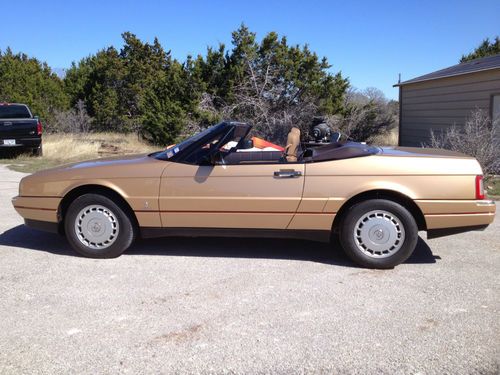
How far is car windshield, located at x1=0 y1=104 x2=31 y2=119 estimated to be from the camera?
14.3m

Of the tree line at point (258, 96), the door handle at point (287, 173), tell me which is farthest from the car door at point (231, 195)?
the tree line at point (258, 96)

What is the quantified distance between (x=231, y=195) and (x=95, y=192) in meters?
1.40

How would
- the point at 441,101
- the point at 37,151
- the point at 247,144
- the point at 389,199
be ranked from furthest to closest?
the point at 37,151 → the point at 441,101 → the point at 247,144 → the point at 389,199

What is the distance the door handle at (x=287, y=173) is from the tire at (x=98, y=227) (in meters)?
1.55

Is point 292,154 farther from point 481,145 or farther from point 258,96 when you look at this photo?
point 258,96

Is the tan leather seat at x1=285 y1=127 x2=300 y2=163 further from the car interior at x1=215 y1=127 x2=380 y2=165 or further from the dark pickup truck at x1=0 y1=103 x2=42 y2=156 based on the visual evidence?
the dark pickup truck at x1=0 y1=103 x2=42 y2=156

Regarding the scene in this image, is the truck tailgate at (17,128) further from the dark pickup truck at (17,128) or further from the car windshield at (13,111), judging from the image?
the car windshield at (13,111)

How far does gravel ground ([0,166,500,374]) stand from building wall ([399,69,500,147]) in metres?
7.56

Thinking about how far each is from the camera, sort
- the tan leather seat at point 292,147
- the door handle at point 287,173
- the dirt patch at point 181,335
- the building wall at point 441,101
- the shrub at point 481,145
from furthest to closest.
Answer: the building wall at point 441,101
the shrub at point 481,145
the tan leather seat at point 292,147
the door handle at point 287,173
the dirt patch at point 181,335

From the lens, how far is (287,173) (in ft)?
14.7

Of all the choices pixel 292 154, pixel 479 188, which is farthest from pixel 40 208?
pixel 479 188

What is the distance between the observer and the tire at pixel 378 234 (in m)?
4.38

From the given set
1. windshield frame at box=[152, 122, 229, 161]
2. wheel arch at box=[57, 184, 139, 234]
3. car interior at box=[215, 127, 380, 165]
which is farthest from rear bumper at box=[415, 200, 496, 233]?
wheel arch at box=[57, 184, 139, 234]

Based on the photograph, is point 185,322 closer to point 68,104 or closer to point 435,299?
point 435,299
